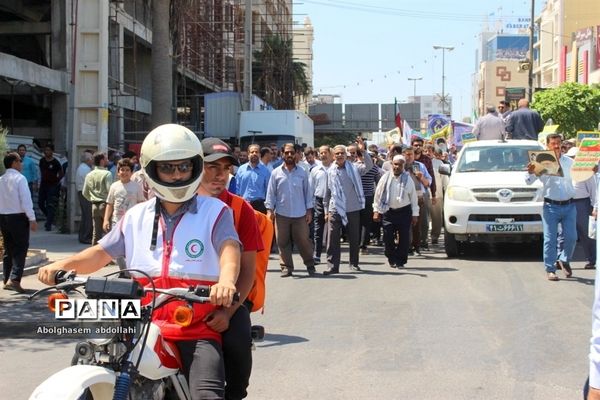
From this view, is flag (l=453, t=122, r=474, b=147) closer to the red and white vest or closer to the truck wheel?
the truck wheel

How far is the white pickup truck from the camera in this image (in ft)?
44.8

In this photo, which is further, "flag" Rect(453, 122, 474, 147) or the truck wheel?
"flag" Rect(453, 122, 474, 147)

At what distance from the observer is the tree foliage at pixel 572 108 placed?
49531 mm

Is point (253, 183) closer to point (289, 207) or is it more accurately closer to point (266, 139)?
point (289, 207)

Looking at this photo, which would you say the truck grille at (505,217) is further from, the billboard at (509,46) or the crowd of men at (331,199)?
the billboard at (509,46)

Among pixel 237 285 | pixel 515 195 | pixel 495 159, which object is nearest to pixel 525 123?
pixel 495 159

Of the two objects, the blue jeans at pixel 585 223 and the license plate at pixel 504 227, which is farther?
the license plate at pixel 504 227

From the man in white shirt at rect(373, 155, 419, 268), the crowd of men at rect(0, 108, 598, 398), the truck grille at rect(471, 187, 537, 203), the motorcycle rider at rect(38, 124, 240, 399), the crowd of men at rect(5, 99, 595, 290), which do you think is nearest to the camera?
the motorcycle rider at rect(38, 124, 240, 399)

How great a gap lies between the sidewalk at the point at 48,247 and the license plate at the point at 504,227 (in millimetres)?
7033

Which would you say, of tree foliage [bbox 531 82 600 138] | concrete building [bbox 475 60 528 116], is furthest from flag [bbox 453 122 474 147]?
concrete building [bbox 475 60 528 116]

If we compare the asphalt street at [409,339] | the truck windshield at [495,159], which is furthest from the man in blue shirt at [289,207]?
the truck windshield at [495,159]

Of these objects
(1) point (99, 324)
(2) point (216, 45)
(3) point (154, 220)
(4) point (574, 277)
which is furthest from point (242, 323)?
(2) point (216, 45)

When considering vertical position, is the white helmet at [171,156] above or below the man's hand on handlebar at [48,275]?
above

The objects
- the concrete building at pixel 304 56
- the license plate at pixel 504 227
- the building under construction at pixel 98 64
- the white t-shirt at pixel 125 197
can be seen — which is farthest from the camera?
the concrete building at pixel 304 56
